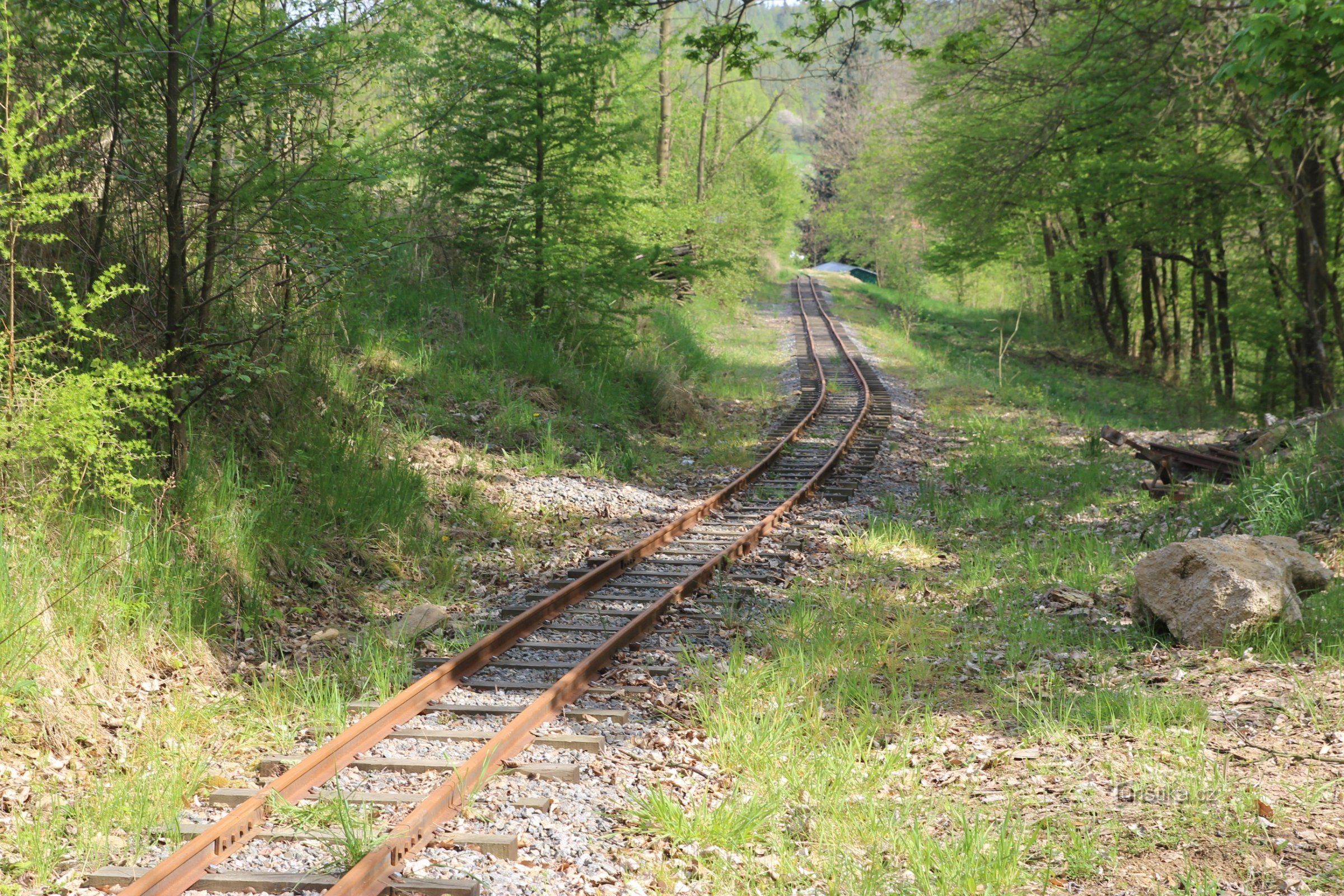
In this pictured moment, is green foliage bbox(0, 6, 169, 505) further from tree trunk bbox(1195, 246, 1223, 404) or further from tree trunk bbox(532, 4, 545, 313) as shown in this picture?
tree trunk bbox(1195, 246, 1223, 404)

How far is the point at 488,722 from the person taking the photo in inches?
214

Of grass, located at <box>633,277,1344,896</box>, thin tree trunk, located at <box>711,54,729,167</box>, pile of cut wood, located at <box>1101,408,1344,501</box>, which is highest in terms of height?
thin tree trunk, located at <box>711,54,729,167</box>

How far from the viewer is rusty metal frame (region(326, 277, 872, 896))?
148 inches

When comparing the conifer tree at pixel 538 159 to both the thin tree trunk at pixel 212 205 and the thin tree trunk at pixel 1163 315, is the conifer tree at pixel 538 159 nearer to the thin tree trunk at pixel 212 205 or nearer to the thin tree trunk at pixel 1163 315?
the thin tree trunk at pixel 212 205

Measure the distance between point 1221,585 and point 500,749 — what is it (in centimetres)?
471

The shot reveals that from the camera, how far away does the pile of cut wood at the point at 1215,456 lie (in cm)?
1055

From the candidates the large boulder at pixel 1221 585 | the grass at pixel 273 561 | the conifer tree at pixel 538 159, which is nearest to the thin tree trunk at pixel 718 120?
the conifer tree at pixel 538 159

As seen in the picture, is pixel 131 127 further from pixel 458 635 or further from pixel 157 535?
pixel 458 635

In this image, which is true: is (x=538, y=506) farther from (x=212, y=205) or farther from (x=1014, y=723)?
(x=1014, y=723)

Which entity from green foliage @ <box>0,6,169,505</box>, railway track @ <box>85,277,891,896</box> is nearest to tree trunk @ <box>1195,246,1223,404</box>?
railway track @ <box>85,277,891,896</box>

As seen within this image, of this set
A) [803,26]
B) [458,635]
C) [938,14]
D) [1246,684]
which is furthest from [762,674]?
[938,14]

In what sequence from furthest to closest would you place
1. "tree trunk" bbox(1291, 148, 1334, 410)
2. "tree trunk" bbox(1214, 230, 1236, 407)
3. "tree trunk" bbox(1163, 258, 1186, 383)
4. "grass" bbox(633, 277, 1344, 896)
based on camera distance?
"tree trunk" bbox(1163, 258, 1186, 383), "tree trunk" bbox(1214, 230, 1236, 407), "tree trunk" bbox(1291, 148, 1334, 410), "grass" bbox(633, 277, 1344, 896)

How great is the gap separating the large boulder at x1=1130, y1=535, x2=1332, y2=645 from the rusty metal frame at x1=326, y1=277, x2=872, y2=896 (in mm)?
3443

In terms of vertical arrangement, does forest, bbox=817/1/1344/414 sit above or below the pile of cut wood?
above
